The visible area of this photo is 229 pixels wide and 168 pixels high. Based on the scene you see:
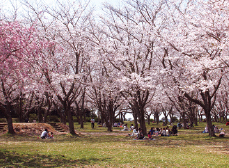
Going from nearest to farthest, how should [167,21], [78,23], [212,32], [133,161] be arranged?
[133,161] < [212,32] < [167,21] < [78,23]

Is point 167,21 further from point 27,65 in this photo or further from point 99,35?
point 27,65

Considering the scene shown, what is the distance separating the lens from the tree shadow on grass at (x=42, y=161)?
9274 mm

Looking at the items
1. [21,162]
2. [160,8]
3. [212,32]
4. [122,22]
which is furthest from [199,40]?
[21,162]

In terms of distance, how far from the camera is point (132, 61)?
23.9 meters

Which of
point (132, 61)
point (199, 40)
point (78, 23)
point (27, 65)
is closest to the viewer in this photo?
point (27, 65)

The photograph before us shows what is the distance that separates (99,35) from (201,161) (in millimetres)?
19283

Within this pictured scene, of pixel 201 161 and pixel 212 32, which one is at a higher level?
pixel 212 32

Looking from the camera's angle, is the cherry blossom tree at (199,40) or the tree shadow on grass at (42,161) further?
the cherry blossom tree at (199,40)

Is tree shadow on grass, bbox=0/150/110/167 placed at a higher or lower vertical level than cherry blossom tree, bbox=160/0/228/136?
lower

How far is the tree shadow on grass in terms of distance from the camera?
9.27 m

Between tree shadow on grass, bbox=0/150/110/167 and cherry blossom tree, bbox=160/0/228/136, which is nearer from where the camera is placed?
tree shadow on grass, bbox=0/150/110/167

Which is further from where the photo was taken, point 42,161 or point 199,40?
point 199,40

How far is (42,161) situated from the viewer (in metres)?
10.0

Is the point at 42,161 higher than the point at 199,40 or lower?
lower
